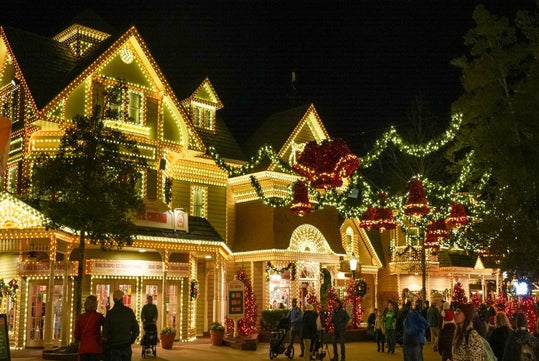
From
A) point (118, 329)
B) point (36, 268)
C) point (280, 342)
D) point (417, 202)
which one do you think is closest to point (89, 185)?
point (36, 268)

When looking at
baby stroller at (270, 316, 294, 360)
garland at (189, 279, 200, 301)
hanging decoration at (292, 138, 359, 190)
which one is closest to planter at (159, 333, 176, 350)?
garland at (189, 279, 200, 301)

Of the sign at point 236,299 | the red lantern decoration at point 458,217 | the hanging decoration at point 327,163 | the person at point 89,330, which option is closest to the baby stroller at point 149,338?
the sign at point 236,299

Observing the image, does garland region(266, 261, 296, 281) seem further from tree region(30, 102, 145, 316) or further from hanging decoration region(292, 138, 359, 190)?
tree region(30, 102, 145, 316)

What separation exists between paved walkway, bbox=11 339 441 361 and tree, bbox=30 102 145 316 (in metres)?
3.45

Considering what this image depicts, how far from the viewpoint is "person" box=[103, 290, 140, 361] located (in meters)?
11.4

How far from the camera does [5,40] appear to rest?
2564 cm

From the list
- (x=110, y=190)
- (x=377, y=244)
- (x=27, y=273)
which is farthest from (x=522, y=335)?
(x=377, y=244)

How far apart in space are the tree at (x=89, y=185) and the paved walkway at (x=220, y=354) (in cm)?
345

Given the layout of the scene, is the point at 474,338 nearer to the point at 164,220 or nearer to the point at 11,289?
the point at 164,220

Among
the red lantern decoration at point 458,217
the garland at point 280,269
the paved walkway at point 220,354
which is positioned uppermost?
the red lantern decoration at point 458,217

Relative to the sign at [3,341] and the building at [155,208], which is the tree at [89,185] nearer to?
the building at [155,208]

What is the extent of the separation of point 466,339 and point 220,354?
1406 cm

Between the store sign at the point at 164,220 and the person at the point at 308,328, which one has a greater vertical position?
the store sign at the point at 164,220

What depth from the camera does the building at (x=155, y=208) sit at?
22.9 metres
